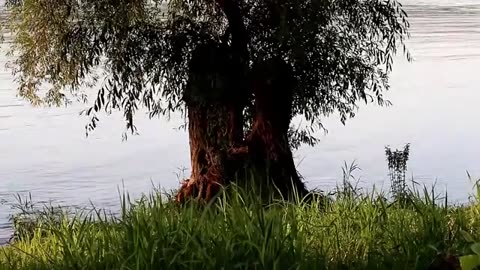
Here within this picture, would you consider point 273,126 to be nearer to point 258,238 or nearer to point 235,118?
point 235,118

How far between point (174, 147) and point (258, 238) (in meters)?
11.9

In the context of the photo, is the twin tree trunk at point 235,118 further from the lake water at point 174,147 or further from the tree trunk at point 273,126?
the lake water at point 174,147

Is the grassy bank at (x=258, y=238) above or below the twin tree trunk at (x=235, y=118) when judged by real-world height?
below

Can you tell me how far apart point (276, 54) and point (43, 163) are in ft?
27.2

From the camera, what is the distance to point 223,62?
31.0ft

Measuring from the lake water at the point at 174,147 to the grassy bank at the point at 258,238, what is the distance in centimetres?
654

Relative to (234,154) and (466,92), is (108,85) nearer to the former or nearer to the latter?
(234,154)

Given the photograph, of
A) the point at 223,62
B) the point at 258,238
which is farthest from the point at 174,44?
the point at 258,238

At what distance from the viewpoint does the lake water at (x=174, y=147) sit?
14.9 metres

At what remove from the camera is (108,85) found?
10203 millimetres

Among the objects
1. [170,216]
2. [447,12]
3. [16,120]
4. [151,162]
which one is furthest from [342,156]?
[447,12]

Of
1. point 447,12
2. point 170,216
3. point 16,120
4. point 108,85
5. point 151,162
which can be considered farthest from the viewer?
point 447,12

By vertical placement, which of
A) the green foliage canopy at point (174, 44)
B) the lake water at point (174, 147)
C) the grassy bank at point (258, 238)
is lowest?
the grassy bank at point (258, 238)

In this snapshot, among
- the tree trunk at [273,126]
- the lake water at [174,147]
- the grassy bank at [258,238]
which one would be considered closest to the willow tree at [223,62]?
the tree trunk at [273,126]
